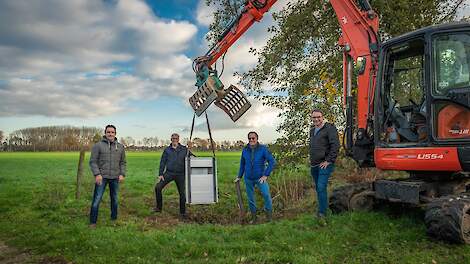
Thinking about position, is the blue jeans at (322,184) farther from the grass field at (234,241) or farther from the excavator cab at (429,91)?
the excavator cab at (429,91)

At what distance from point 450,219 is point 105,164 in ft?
20.1

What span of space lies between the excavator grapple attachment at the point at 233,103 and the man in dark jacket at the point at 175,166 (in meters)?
1.47

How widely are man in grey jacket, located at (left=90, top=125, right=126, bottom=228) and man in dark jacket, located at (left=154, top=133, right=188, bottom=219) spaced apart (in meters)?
1.43

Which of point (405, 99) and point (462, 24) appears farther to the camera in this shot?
point (405, 99)

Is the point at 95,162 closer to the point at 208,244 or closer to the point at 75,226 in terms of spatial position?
the point at 75,226

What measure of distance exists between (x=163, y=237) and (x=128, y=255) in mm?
823

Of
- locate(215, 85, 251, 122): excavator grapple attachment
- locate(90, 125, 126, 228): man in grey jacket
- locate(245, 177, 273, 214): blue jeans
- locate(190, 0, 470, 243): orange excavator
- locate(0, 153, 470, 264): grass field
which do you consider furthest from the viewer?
locate(215, 85, 251, 122): excavator grapple attachment

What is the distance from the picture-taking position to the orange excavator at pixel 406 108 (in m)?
6.47

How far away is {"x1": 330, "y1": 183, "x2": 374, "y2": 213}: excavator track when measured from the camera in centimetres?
802

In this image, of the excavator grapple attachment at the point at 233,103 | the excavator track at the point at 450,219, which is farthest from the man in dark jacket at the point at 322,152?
the excavator track at the point at 450,219

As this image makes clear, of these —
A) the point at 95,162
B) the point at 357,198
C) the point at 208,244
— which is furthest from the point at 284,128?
the point at 208,244

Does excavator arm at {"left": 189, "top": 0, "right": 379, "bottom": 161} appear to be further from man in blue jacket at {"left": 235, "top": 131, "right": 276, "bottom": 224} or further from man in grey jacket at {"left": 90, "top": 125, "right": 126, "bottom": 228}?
man in grey jacket at {"left": 90, "top": 125, "right": 126, "bottom": 228}

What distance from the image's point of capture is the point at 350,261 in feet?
18.6

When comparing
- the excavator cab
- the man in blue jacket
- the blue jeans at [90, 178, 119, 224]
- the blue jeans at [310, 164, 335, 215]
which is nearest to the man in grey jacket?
the blue jeans at [90, 178, 119, 224]
